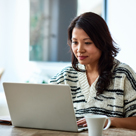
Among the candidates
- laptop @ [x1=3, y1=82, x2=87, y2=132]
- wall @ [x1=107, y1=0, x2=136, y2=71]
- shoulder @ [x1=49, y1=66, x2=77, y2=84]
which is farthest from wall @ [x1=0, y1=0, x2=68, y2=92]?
laptop @ [x1=3, y1=82, x2=87, y2=132]

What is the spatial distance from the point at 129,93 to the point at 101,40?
331mm

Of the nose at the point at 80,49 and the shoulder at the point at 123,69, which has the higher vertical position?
the nose at the point at 80,49

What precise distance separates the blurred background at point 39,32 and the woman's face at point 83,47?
5.50 ft

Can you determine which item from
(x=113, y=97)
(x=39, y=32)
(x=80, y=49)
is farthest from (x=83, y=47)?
(x=39, y=32)

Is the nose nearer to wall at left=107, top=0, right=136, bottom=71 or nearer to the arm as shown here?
the arm

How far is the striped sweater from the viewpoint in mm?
1543

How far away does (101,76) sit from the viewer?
1.64 meters

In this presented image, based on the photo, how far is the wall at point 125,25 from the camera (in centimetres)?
305

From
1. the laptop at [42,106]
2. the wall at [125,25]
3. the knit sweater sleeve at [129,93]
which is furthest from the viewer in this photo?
the wall at [125,25]

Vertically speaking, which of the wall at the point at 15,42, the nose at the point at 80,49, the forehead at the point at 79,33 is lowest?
the wall at the point at 15,42

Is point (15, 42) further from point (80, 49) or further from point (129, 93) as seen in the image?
point (129, 93)

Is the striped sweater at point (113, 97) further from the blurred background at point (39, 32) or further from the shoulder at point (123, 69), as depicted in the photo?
the blurred background at point (39, 32)

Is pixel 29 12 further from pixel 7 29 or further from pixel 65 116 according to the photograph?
pixel 65 116

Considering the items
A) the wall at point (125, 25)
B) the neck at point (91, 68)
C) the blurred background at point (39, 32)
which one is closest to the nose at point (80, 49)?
the neck at point (91, 68)
